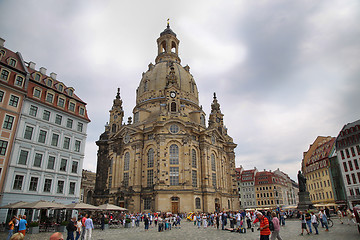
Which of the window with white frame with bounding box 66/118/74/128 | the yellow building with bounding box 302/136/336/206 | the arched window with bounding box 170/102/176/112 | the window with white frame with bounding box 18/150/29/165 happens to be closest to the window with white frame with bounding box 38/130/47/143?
the window with white frame with bounding box 18/150/29/165

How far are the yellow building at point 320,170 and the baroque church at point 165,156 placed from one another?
2213 centimetres

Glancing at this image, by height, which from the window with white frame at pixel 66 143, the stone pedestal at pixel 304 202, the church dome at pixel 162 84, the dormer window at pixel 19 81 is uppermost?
the church dome at pixel 162 84

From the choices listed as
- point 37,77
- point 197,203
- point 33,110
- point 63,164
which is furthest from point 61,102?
point 197,203

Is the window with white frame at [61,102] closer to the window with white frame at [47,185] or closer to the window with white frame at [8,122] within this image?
the window with white frame at [8,122]

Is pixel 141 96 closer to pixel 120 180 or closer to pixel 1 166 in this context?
pixel 120 180

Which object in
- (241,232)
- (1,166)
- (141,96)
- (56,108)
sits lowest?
(241,232)

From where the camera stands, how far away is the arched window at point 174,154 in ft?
152

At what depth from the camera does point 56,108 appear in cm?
3238

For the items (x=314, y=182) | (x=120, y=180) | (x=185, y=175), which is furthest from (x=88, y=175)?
(x=314, y=182)

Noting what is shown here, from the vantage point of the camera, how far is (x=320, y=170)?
61406 millimetres

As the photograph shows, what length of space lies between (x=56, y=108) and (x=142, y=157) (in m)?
21.1

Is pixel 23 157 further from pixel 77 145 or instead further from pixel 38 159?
pixel 77 145

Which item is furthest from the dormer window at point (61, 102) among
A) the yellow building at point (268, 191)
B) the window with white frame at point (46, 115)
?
the yellow building at point (268, 191)

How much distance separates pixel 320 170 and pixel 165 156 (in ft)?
139
